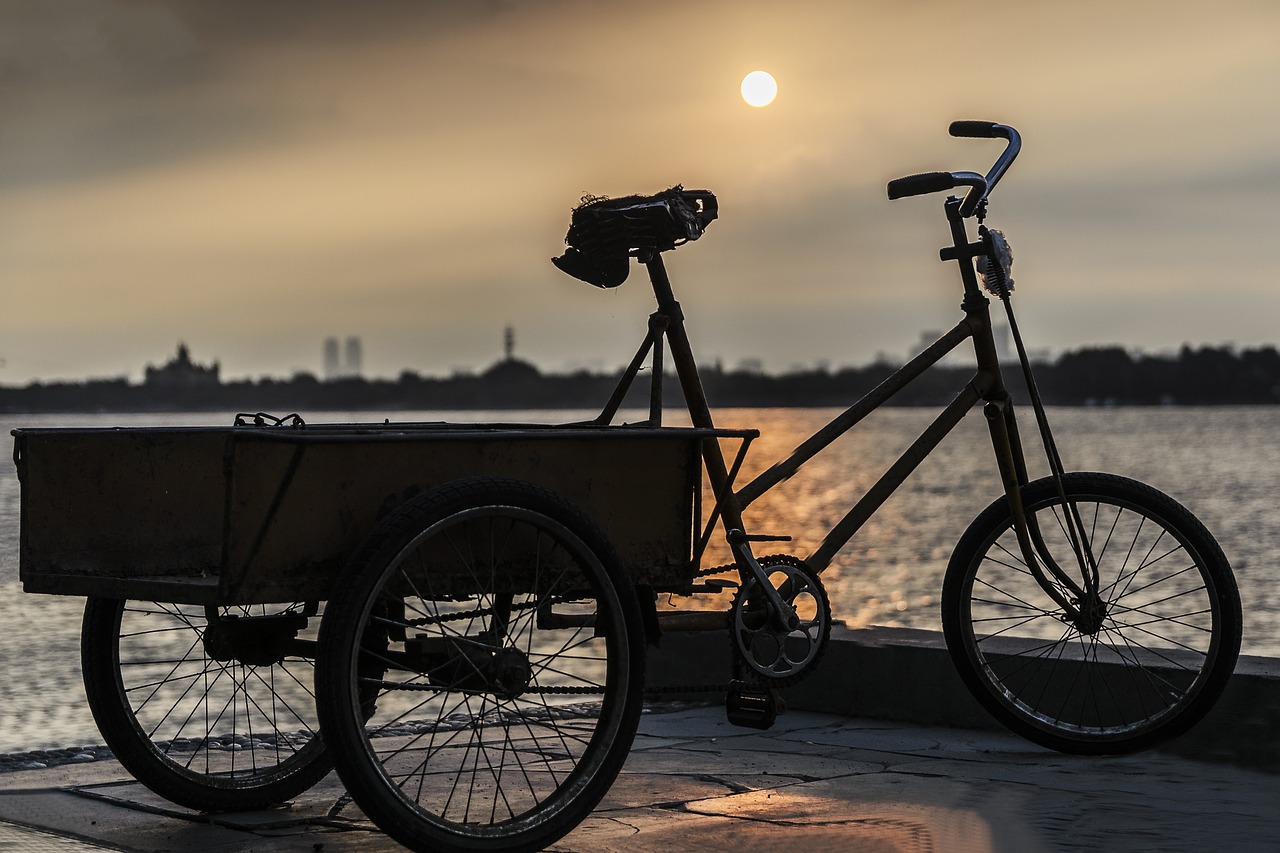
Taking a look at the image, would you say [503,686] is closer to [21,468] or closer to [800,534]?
[21,468]

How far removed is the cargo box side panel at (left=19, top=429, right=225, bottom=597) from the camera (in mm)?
3650

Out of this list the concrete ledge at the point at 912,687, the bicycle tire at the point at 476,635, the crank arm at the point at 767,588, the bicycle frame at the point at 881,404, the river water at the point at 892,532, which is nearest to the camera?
the bicycle tire at the point at 476,635

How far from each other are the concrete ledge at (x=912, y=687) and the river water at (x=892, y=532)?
140 centimetres

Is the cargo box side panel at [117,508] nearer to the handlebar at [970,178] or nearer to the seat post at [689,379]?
the seat post at [689,379]

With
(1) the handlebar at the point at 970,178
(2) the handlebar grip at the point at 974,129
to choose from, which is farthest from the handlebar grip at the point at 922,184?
(2) the handlebar grip at the point at 974,129

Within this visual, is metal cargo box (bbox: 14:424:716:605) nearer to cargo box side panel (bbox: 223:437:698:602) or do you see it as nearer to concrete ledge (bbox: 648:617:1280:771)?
cargo box side panel (bbox: 223:437:698:602)

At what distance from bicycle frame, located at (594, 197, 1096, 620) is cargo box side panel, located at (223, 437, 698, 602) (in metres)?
0.46

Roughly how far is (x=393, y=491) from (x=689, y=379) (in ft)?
4.01

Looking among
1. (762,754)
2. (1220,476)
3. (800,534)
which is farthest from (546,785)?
(1220,476)

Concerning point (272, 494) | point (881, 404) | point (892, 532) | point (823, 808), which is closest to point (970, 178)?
point (881, 404)

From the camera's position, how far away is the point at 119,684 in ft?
13.3

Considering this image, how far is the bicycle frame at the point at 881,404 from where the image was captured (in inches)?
175

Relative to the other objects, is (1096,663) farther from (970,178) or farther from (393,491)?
(393,491)

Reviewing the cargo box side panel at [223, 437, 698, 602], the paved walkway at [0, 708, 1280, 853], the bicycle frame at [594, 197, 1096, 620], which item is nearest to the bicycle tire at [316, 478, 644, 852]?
the cargo box side panel at [223, 437, 698, 602]
